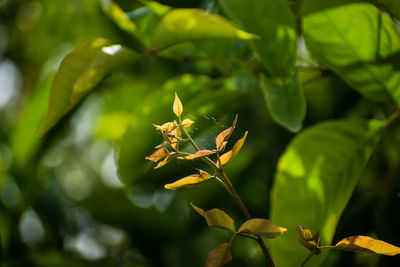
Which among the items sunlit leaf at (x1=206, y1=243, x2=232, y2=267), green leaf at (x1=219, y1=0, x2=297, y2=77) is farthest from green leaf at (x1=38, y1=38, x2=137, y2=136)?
sunlit leaf at (x1=206, y1=243, x2=232, y2=267)

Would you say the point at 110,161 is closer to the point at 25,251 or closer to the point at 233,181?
the point at 25,251

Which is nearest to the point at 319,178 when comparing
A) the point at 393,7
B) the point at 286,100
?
the point at 286,100

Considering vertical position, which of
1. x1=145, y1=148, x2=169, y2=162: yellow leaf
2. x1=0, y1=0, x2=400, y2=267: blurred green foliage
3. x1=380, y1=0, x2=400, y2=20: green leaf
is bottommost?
x1=0, y1=0, x2=400, y2=267: blurred green foliage

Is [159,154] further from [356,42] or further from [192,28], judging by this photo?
[356,42]

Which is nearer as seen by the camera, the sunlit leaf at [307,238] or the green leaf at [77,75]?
the sunlit leaf at [307,238]

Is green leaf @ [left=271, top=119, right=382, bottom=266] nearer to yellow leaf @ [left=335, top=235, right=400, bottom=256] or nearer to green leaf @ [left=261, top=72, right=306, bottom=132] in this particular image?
green leaf @ [left=261, top=72, right=306, bottom=132]

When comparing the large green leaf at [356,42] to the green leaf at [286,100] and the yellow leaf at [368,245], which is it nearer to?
the green leaf at [286,100]

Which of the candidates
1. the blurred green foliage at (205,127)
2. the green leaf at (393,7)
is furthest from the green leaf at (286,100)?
the green leaf at (393,7)
